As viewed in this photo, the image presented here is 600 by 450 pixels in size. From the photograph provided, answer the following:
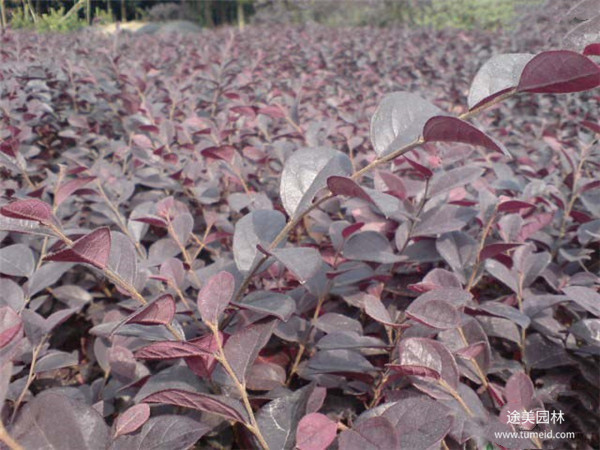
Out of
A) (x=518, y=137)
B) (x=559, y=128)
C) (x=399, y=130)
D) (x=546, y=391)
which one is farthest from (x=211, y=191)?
(x=559, y=128)

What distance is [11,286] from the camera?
947 millimetres

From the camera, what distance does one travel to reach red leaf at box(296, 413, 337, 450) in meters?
0.60

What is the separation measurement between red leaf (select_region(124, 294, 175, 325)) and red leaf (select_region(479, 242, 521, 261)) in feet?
1.82

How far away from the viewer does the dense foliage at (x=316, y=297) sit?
0.61 metres

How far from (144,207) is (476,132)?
2.65 ft

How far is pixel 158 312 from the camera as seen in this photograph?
629 mm

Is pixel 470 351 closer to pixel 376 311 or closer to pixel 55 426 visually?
pixel 376 311

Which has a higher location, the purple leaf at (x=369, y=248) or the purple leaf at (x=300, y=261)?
the purple leaf at (x=300, y=261)

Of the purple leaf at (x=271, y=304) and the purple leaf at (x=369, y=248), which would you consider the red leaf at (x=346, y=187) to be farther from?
the purple leaf at (x=369, y=248)

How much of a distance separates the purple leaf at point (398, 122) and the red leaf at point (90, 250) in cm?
36

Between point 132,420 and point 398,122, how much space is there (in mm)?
509

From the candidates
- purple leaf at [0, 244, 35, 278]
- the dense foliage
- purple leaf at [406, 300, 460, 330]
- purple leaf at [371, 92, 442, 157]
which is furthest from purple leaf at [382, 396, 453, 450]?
purple leaf at [0, 244, 35, 278]

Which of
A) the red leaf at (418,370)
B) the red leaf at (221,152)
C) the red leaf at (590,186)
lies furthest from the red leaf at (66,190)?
the red leaf at (590,186)

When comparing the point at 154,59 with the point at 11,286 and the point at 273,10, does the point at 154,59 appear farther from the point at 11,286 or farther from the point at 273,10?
the point at 273,10
